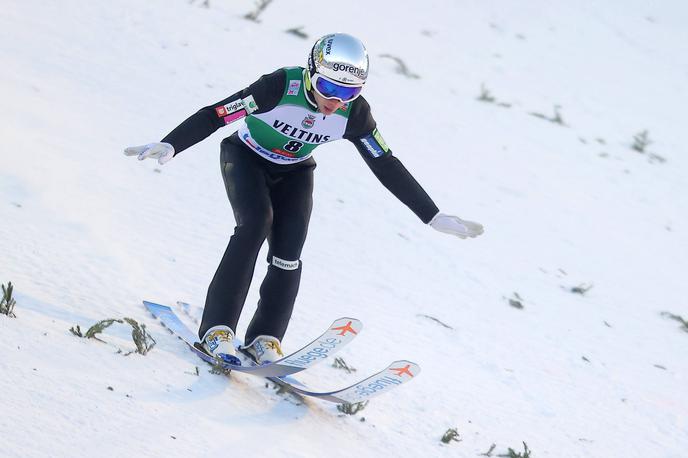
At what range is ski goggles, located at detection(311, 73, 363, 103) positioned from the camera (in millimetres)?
4660

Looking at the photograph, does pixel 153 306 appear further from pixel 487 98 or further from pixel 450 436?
pixel 487 98

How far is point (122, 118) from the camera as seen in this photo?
8.30m

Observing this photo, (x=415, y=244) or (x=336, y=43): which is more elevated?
(x=336, y=43)

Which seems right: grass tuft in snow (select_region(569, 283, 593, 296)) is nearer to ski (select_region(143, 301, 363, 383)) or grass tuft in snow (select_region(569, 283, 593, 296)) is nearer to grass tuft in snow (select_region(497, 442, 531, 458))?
grass tuft in snow (select_region(497, 442, 531, 458))

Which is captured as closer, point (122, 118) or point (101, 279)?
point (101, 279)

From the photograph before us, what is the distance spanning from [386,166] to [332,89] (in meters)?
0.61

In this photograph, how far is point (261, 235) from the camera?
469 cm

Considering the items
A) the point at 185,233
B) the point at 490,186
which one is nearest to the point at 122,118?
the point at 185,233

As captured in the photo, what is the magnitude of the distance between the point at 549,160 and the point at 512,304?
3.60m

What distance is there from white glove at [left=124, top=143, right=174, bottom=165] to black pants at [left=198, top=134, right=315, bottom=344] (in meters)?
0.45

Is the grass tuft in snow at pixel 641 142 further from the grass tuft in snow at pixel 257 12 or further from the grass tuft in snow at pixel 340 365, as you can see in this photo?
the grass tuft in snow at pixel 340 365

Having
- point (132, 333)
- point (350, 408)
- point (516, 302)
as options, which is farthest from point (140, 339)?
point (516, 302)

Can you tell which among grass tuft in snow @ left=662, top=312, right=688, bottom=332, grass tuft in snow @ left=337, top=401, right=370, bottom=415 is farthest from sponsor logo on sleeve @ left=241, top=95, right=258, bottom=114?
grass tuft in snow @ left=662, top=312, right=688, bottom=332

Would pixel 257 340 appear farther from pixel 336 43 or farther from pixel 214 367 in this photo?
pixel 336 43
